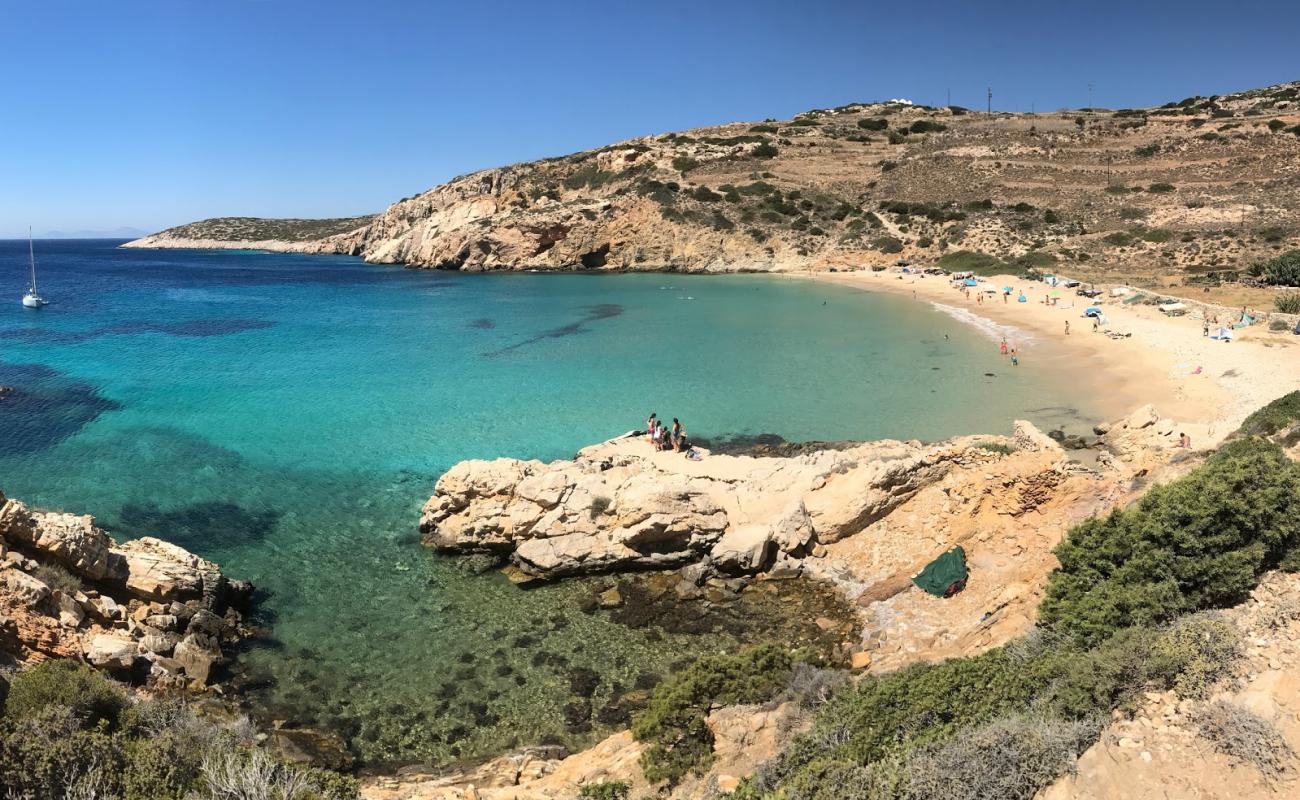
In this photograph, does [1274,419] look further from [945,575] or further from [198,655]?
[198,655]

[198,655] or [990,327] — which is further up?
[990,327]

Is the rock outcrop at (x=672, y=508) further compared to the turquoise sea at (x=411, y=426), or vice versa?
the rock outcrop at (x=672, y=508)

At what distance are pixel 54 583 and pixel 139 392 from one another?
59.9 feet

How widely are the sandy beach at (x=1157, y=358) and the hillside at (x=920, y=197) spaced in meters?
13.0

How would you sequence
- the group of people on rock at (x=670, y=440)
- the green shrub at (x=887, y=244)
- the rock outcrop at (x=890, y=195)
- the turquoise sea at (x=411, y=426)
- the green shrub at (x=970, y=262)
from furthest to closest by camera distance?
1. the green shrub at (x=887, y=244)
2. the rock outcrop at (x=890, y=195)
3. the green shrub at (x=970, y=262)
4. the group of people on rock at (x=670, y=440)
5. the turquoise sea at (x=411, y=426)

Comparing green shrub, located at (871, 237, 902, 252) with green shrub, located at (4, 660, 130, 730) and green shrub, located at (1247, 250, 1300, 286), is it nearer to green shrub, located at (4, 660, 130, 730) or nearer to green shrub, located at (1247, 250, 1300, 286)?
green shrub, located at (1247, 250, 1300, 286)

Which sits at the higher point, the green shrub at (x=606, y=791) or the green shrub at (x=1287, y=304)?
the green shrub at (x=1287, y=304)

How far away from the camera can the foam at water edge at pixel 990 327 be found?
3172 cm

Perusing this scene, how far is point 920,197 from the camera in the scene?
218ft

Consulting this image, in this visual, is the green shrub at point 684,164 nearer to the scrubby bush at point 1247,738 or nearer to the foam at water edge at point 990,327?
the foam at water edge at point 990,327

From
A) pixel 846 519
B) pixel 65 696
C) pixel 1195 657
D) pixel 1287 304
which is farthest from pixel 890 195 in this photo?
pixel 65 696

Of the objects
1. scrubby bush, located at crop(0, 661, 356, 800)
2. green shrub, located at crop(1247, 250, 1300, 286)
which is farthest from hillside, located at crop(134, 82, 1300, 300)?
scrubby bush, located at crop(0, 661, 356, 800)

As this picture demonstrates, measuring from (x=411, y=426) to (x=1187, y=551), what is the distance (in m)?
19.0

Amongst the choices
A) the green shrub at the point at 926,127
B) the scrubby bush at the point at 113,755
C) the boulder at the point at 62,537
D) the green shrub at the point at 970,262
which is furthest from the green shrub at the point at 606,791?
the green shrub at the point at 926,127
